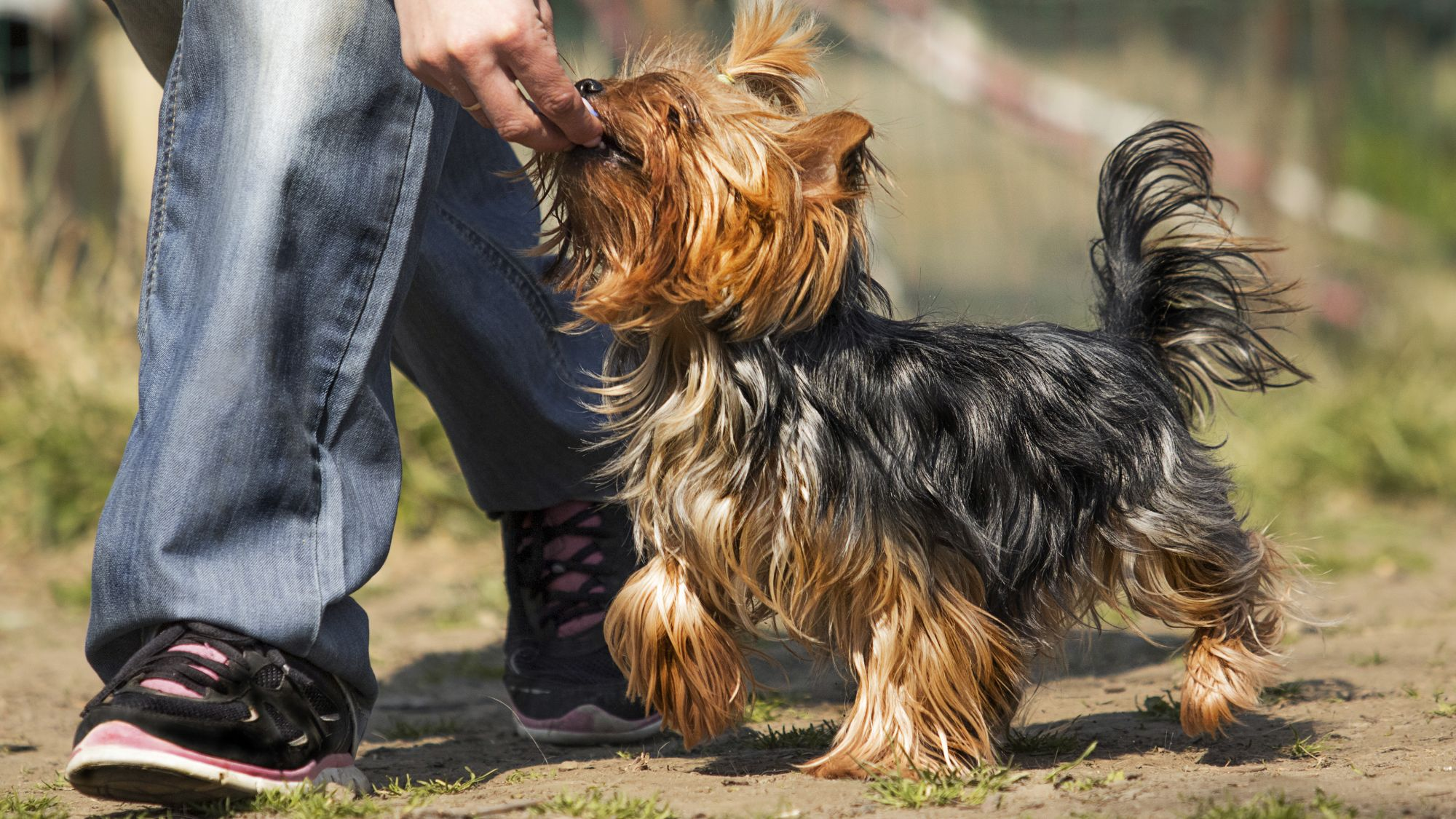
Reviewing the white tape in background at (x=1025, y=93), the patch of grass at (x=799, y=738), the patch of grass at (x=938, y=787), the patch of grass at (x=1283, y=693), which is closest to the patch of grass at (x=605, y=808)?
the patch of grass at (x=938, y=787)

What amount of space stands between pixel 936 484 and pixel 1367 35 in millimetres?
8256

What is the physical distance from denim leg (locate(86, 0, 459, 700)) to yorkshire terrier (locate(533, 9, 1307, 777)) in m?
0.35

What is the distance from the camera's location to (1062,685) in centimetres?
364

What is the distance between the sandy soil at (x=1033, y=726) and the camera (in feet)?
7.59

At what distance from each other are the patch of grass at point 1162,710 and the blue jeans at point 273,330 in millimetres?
1773

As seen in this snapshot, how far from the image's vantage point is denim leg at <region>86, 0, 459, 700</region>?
7.40 ft

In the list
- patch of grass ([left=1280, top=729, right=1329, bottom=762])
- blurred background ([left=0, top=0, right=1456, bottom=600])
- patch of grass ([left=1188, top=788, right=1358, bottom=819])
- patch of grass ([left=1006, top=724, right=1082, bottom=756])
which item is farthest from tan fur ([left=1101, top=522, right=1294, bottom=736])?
blurred background ([left=0, top=0, right=1456, bottom=600])

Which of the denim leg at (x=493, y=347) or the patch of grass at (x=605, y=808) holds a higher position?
the denim leg at (x=493, y=347)

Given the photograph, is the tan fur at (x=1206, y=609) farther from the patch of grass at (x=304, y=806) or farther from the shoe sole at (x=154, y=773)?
the shoe sole at (x=154, y=773)

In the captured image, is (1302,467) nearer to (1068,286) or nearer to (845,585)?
(1068,286)

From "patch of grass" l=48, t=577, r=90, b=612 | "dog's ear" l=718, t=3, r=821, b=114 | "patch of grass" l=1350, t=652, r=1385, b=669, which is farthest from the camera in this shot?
"patch of grass" l=48, t=577, r=90, b=612

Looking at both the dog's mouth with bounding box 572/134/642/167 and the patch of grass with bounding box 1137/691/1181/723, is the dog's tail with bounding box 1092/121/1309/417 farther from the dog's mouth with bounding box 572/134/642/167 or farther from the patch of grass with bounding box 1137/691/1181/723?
the dog's mouth with bounding box 572/134/642/167

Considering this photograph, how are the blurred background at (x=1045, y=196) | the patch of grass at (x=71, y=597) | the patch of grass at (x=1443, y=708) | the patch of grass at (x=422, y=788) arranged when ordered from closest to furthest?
the patch of grass at (x=422, y=788)
the patch of grass at (x=1443, y=708)
the patch of grass at (x=71, y=597)
the blurred background at (x=1045, y=196)

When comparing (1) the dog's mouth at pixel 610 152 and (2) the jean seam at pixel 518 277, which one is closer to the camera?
(1) the dog's mouth at pixel 610 152
